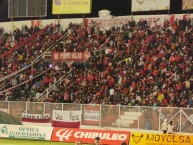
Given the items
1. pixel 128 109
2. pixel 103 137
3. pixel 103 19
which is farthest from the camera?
pixel 103 19

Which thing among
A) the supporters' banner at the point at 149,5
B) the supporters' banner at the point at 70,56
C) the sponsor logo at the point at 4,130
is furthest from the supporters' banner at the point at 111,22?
the sponsor logo at the point at 4,130

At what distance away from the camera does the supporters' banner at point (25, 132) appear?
2830 centimetres

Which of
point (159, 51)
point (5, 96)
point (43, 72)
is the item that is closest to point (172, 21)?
point (159, 51)

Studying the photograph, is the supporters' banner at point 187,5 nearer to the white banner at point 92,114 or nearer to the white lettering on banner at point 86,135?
the white banner at point 92,114

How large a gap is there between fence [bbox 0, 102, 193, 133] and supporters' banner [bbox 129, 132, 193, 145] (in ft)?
8.92

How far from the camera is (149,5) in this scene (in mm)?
38812

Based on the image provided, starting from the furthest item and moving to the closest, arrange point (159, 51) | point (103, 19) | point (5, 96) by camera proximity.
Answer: point (103, 19) < point (5, 96) < point (159, 51)

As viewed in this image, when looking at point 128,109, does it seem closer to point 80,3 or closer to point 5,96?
point 5,96

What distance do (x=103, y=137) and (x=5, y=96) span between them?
12582mm

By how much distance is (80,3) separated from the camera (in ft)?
135

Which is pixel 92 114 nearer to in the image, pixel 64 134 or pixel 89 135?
pixel 64 134

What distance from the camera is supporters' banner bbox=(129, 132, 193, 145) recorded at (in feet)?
78.1

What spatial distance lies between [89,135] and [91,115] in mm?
3339

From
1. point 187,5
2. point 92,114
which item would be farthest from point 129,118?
point 187,5
